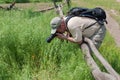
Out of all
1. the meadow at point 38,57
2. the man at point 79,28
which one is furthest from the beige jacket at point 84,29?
the meadow at point 38,57

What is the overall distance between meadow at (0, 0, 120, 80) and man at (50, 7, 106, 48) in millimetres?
479

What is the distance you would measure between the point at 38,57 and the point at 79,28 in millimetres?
1438

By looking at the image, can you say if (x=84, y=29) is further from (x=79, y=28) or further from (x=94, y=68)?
(x=94, y=68)

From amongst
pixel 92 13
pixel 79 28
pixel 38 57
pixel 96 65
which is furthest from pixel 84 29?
pixel 38 57

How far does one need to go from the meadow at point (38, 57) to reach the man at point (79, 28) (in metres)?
0.48

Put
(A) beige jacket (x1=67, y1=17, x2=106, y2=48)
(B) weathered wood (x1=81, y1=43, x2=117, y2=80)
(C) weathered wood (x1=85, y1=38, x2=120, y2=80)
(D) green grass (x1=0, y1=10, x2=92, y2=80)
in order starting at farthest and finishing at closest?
1. (D) green grass (x1=0, y1=10, x2=92, y2=80)
2. (A) beige jacket (x1=67, y1=17, x2=106, y2=48)
3. (C) weathered wood (x1=85, y1=38, x2=120, y2=80)
4. (B) weathered wood (x1=81, y1=43, x2=117, y2=80)

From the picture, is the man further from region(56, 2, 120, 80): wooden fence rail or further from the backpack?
region(56, 2, 120, 80): wooden fence rail

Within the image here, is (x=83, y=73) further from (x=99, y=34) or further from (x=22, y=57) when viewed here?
(x=22, y=57)

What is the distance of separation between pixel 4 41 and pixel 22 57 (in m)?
0.43

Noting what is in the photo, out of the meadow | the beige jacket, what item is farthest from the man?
the meadow

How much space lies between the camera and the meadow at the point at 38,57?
5801 mm

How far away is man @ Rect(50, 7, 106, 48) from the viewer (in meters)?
5.32

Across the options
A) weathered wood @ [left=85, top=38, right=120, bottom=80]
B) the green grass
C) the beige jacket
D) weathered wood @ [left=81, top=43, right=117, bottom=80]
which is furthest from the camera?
the green grass

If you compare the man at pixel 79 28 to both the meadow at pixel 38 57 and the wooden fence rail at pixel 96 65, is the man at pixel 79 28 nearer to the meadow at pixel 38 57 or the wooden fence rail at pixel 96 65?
the wooden fence rail at pixel 96 65
